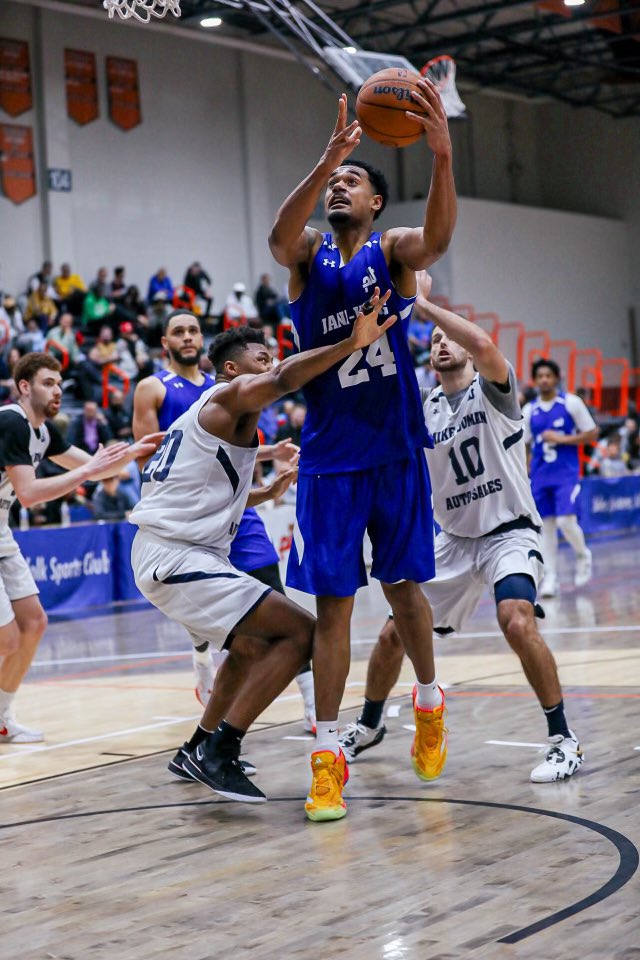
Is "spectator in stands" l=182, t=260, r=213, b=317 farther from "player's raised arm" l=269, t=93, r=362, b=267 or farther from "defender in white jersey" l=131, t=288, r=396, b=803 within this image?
"player's raised arm" l=269, t=93, r=362, b=267

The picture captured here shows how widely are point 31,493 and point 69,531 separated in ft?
21.0

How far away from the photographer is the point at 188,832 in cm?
418

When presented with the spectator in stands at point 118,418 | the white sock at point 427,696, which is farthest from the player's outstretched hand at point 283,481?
the spectator in stands at point 118,418

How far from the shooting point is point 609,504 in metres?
18.2

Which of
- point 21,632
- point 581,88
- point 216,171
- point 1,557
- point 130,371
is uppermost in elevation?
point 581,88

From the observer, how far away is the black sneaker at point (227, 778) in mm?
4434

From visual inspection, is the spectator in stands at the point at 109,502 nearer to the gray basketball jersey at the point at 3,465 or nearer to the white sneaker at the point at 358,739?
the gray basketball jersey at the point at 3,465

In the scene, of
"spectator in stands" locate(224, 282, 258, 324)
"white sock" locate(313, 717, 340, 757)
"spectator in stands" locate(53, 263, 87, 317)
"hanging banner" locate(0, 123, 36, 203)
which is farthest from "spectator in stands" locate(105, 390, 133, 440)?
"white sock" locate(313, 717, 340, 757)

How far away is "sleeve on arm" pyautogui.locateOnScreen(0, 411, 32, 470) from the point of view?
572 cm

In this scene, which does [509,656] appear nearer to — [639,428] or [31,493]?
[31,493]

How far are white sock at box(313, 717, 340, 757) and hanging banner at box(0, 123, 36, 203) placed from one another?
1633cm

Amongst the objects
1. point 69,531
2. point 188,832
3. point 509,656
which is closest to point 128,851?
point 188,832

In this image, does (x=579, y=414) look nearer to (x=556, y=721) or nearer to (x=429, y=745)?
(x=556, y=721)

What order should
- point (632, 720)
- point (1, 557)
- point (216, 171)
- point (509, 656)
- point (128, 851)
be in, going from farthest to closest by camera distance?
point (216, 171)
point (509, 656)
point (1, 557)
point (632, 720)
point (128, 851)
